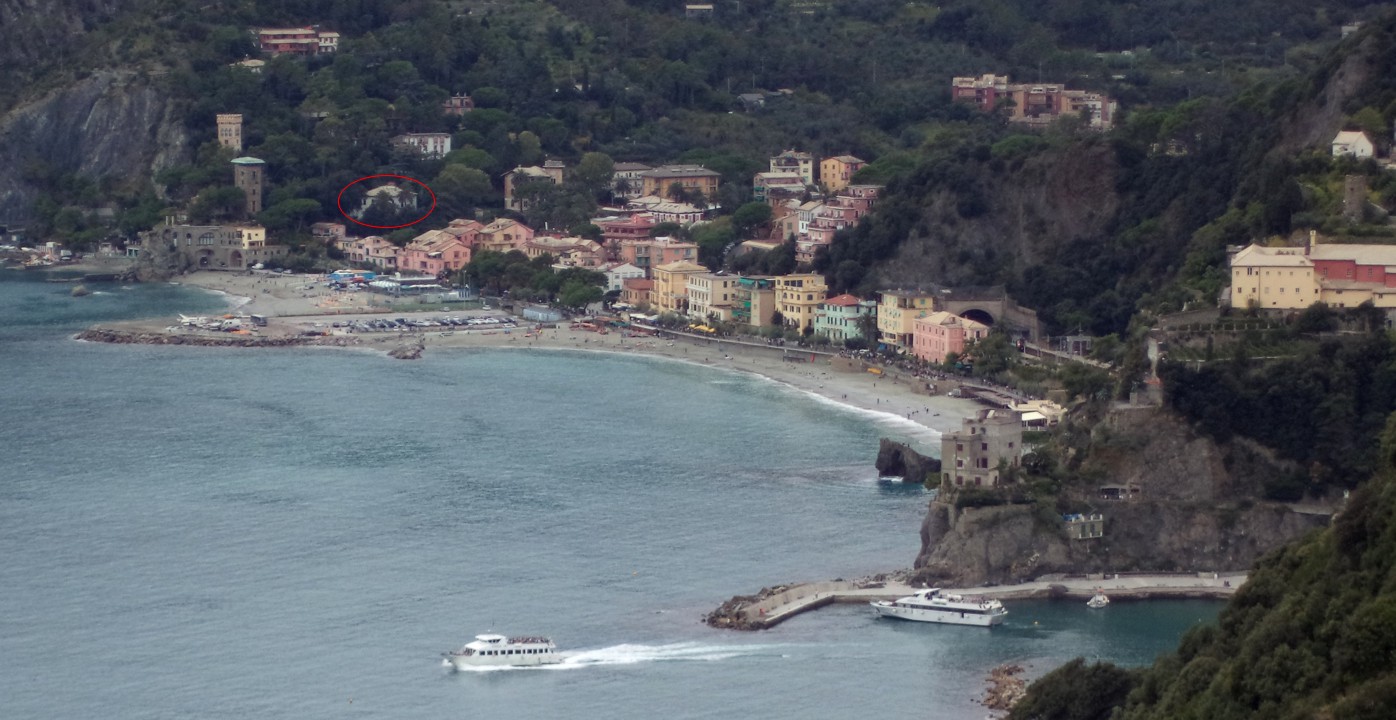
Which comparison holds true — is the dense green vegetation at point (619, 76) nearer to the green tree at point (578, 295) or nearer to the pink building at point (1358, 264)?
the green tree at point (578, 295)

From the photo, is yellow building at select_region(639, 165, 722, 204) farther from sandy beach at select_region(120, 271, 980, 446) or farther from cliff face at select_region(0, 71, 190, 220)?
cliff face at select_region(0, 71, 190, 220)

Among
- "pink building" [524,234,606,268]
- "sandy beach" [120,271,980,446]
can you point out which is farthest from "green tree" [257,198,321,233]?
"pink building" [524,234,606,268]

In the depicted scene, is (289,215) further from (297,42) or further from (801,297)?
(801,297)

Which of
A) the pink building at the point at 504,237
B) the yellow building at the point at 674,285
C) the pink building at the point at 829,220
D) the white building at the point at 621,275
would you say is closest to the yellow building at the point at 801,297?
the pink building at the point at 829,220

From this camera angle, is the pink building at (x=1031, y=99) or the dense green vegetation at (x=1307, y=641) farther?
the pink building at (x=1031, y=99)

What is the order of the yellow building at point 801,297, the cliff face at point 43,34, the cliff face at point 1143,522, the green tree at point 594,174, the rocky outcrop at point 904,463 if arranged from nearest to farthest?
the cliff face at point 1143,522, the rocky outcrop at point 904,463, the yellow building at point 801,297, the green tree at point 594,174, the cliff face at point 43,34

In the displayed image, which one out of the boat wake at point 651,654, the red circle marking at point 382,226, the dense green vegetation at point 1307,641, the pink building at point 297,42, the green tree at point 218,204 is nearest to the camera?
the dense green vegetation at point 1307,641

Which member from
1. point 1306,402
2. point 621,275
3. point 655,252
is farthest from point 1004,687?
point 655,252

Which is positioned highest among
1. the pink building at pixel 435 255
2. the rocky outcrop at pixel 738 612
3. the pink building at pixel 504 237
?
the pink building at pixel 504 237
